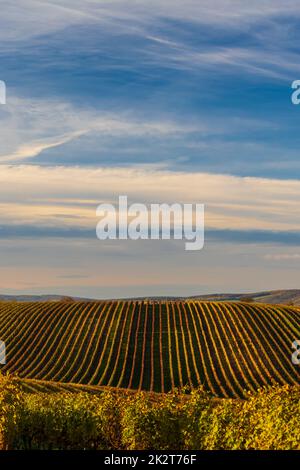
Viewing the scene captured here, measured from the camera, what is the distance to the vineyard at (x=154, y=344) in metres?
69.9

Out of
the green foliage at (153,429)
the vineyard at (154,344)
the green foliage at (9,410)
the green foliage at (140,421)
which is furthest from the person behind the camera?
the vineyard at (154,344)

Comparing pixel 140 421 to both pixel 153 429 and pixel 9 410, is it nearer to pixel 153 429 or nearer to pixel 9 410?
pixel 153 429

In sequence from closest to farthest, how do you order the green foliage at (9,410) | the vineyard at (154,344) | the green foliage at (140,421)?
1. the green foliage at (140,421)
2. the green foliage at (9,410)
3. the vineyard at (154,344)

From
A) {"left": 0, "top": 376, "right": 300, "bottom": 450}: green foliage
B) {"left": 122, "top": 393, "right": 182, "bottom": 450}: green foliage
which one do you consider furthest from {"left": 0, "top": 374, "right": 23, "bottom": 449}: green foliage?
{"left": 122, "top": 393, "right": 182, "bottom": 450}: green foliage

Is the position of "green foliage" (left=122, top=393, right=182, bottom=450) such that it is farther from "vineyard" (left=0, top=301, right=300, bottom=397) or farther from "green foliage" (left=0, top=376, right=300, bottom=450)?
"vineyard" (left=0, top=301, right=300, bottom=397)

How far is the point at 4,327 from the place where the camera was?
3538 inches

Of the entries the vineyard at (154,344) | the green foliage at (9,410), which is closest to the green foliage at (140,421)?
the green foliage at (9,410)

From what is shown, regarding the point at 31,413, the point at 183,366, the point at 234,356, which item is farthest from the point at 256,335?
the point at 31,413

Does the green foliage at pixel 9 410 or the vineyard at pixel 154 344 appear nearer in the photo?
the green foliage at pixel 9 410

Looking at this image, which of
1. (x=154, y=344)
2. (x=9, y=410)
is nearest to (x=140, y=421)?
(x=9, y=410)

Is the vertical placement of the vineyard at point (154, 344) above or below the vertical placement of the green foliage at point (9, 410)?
below

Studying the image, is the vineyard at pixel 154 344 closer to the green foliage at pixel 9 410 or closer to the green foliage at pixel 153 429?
the green foliage at pixel 9 410
